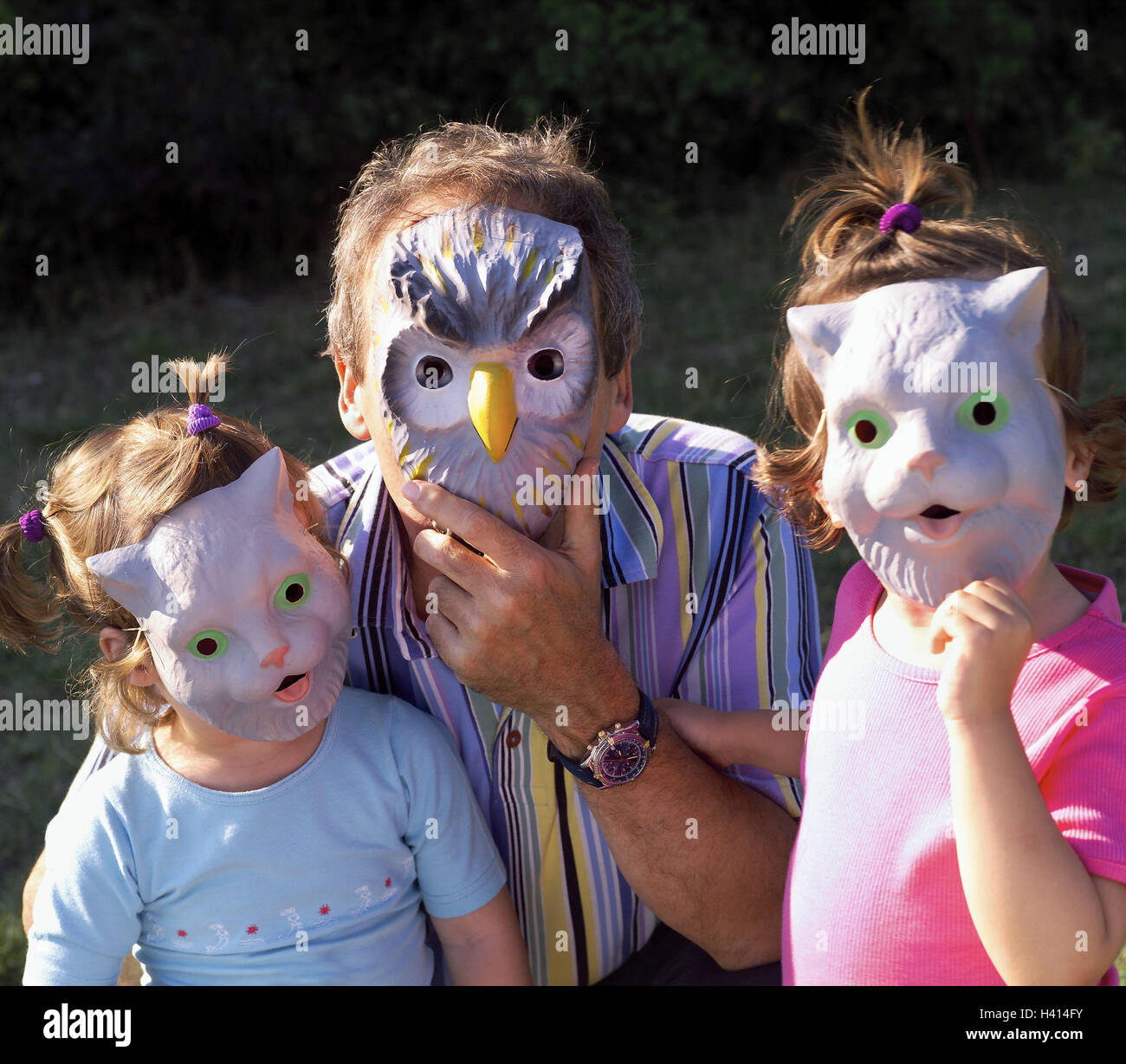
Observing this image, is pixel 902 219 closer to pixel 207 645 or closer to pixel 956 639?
pixel 956 639

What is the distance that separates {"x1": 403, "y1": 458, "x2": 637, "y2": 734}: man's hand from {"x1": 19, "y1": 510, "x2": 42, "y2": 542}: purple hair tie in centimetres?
63

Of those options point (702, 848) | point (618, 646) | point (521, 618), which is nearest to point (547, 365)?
point (521, 618)

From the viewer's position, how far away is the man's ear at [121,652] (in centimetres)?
196

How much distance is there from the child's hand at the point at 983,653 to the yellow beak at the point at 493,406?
0.66 meters

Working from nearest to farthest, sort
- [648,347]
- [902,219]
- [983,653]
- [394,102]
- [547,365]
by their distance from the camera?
1. [983,653]
2. [902,219]
3. [547,365]
4. [648,347]
5. [394,102]

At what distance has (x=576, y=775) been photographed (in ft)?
6.66

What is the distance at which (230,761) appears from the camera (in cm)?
200

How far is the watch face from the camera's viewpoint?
78.3 inches

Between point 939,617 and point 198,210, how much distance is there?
6.31 metres

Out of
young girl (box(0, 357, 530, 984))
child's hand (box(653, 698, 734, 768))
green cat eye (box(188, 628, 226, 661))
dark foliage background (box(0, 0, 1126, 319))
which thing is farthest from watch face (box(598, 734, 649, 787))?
dark foliage background (box(0, 0, 1126, 319))

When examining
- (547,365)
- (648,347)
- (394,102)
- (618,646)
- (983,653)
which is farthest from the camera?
(394,102)

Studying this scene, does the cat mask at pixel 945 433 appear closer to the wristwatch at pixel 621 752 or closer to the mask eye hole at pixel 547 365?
the mask eye hole at pixel 547 365

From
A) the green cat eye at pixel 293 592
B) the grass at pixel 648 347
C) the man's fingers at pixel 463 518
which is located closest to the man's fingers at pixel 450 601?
the man's fingers at pixel 463 518

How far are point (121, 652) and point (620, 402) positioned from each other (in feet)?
2.94
